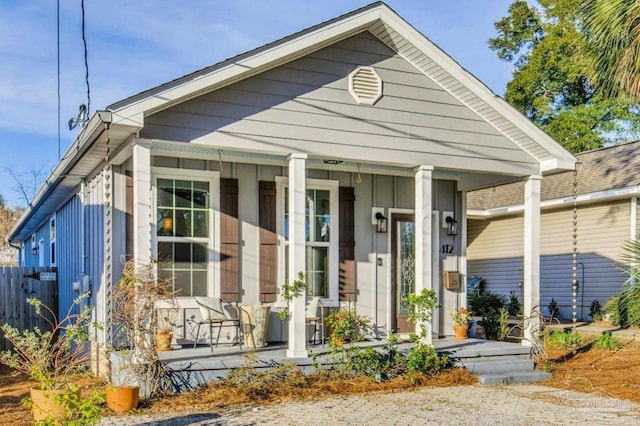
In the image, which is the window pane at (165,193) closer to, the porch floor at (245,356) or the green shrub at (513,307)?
the porch floor at (245,356)

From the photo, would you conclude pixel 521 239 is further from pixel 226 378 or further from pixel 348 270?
pixel 226 378

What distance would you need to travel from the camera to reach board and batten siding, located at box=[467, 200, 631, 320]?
13523mm

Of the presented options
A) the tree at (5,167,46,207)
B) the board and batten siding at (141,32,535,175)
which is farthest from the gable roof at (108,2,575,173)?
the tree at (5,167,46,207)

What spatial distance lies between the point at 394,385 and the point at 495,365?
5.64 feet

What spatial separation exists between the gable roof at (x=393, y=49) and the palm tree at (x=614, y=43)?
1409 millimetres

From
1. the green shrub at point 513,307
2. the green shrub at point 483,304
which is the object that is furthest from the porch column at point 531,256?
the green shrub at point 513,307

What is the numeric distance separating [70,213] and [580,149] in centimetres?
2032

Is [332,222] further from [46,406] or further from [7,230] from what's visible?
[7,230]

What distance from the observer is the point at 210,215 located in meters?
8.76

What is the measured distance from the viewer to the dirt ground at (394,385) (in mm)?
6543

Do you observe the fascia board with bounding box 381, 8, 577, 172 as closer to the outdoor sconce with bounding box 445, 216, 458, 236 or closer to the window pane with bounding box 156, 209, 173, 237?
the outdoor sconce with bounding box 445, 216, 458, 236

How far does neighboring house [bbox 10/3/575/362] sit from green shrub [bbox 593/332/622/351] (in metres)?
2.68

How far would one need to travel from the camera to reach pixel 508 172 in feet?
29.8

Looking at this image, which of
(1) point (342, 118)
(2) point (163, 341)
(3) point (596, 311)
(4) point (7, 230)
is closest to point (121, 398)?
(2) point (163, 341)
